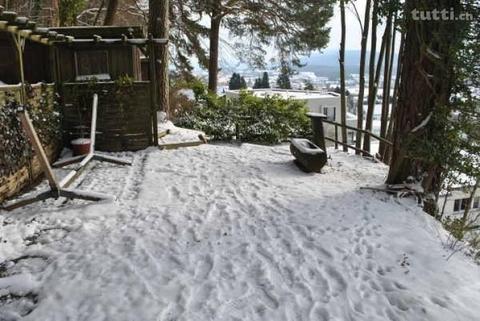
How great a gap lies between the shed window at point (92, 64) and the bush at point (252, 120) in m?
2.97

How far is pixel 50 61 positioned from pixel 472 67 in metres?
7.48

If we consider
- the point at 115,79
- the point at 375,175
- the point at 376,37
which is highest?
the point at 376,37

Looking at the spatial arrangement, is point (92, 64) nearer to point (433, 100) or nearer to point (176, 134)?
point (176, 134)


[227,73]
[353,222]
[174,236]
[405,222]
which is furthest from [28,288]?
[227,73]

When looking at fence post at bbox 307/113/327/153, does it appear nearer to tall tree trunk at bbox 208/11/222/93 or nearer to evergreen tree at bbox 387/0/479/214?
evergreen tree at bbox 387/0/479/214

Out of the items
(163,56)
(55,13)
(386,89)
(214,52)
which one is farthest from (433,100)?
(214,52)

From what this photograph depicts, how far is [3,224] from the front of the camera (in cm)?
449

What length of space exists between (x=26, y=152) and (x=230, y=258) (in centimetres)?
368

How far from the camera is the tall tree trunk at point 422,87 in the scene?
5429 millimetres

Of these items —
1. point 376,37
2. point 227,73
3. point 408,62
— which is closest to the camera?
point 408,62

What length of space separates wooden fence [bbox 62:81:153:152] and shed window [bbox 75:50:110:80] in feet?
1.71

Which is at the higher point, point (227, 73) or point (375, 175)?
point (227, 73)

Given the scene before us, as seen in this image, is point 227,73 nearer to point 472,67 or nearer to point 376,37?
point 376,37

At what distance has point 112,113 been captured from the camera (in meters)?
8.38
